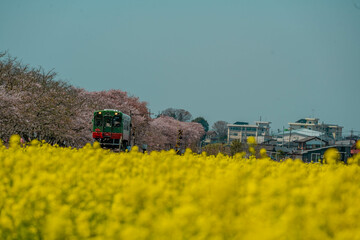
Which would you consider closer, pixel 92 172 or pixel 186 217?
pixel 186 217

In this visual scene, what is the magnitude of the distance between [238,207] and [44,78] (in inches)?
1169

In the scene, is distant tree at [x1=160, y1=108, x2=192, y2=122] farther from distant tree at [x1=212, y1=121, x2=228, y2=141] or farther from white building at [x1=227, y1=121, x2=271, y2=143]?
white building at [x1=227, y1=121, x2=271, y2=143]


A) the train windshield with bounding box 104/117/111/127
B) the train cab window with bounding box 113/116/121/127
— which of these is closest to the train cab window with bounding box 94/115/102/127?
the train windshield with bounding box 104/117/111/127

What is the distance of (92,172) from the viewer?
5910 millimetres

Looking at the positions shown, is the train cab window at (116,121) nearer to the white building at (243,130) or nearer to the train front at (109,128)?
the train front at (109,128)

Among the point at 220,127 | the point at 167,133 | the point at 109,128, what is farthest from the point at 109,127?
the point at 220,127

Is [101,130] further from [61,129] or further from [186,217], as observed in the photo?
[186,217]

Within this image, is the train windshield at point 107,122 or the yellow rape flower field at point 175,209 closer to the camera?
the yellow rape flower field at point 175,209

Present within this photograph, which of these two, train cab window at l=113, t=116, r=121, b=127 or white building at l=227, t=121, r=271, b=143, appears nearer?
train cab window at l=113, t=116, r=121, b=127

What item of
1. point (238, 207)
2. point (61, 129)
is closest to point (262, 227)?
point (238, 207)

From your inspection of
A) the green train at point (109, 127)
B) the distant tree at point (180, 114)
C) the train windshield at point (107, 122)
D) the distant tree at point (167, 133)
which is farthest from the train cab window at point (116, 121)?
the distant tree at point (180, 114)

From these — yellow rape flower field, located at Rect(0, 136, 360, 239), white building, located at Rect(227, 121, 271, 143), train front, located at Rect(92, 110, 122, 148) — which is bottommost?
yellow rape flower field, located at Rect(0, 136, 360, 239)

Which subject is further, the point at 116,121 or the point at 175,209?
the point at 116,121

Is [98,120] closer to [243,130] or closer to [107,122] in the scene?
[107,122]
